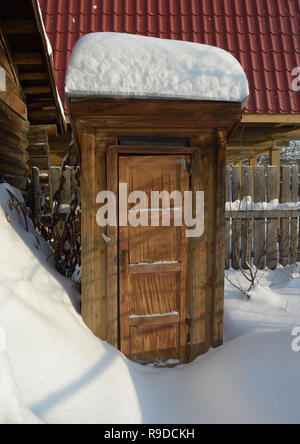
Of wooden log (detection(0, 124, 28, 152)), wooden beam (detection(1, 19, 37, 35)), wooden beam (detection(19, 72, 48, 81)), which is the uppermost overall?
wooden beam (detection(1, 19, 37, 35))

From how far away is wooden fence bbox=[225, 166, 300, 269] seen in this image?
5188mm

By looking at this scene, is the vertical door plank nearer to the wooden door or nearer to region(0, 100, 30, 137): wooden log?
the wooden door

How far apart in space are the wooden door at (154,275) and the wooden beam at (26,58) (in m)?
1.88

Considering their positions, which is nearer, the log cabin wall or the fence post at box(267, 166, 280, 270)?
the log cabin wall

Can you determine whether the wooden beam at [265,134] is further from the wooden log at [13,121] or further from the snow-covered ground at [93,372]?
the snow-covered ground at [93,372]

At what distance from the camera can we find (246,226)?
5211mm

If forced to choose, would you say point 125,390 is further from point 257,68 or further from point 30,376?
point 257,68

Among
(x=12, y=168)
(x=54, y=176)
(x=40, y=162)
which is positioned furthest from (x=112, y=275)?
(x=54, y=176)

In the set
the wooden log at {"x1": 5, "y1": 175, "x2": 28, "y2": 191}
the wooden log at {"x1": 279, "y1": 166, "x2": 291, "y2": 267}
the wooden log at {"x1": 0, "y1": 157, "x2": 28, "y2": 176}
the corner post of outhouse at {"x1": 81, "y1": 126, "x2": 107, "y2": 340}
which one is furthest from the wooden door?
the wooden log at {"x1": 279, "y1": 166, "x2": 291, "y2": 267}

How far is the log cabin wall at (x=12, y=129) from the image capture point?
10.6 feet

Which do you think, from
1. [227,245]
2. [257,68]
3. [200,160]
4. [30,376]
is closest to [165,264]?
[200,160]

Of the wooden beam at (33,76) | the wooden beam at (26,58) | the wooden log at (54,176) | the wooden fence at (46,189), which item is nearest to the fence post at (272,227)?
the wooden fence at (46,189)

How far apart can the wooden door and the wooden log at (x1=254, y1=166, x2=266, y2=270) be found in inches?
113

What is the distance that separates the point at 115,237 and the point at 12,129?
2075 millimetres
